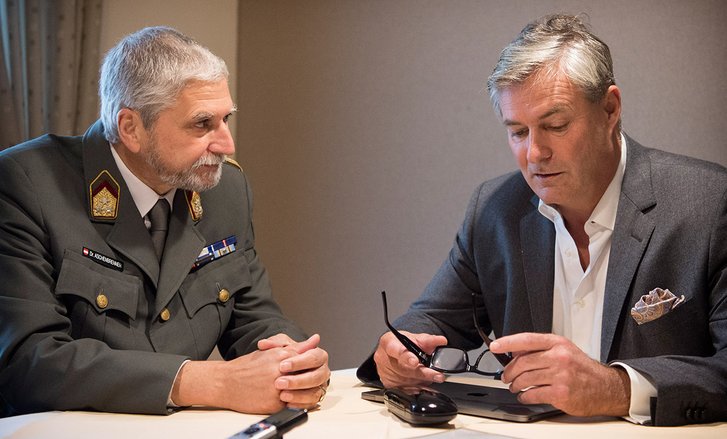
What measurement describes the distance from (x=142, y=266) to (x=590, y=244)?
3.85ft

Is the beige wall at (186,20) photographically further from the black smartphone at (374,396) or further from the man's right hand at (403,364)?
the black smartphone at (374,396)

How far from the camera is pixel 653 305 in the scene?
6.93ft

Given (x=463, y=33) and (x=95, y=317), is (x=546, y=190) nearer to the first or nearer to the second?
(x=95, y=317)

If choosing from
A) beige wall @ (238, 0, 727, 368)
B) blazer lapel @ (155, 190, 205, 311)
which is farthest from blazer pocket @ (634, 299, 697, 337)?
beige wall @ (238, 0, 727, 368)

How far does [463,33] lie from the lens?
155 inches

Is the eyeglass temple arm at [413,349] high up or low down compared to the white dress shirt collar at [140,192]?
down

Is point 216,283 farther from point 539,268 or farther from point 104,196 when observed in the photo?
point 539,268

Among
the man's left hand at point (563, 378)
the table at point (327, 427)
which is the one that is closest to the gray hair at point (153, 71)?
the table at point (327, 427)

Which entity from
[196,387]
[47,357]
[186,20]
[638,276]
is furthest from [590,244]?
[186,20]

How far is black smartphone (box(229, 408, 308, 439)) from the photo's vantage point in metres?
1.56

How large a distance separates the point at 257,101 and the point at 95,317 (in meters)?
2.49

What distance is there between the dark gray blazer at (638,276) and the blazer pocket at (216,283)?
0.46m

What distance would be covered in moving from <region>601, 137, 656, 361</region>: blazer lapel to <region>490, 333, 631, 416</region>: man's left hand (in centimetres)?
36

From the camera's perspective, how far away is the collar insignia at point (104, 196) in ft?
7.16
